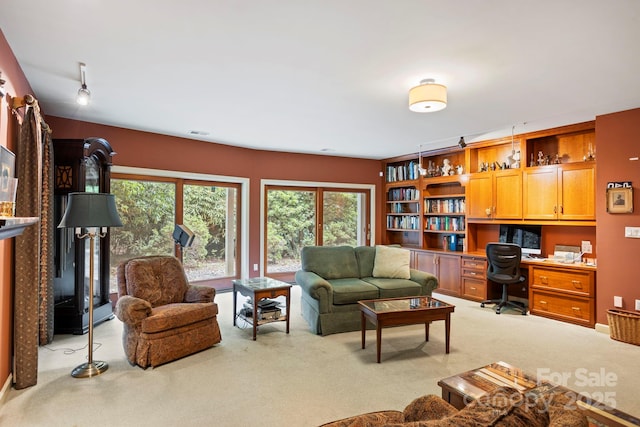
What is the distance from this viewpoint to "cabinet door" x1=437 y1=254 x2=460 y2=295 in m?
5.76

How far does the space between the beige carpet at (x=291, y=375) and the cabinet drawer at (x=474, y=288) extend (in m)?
1.16

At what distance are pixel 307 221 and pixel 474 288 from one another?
3.18 m

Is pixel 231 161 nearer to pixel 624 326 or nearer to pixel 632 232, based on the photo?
pixel 632 232

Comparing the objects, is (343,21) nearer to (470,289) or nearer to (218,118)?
(218,118)

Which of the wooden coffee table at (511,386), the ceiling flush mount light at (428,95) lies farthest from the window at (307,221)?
the wooden coffee table at (511,386)

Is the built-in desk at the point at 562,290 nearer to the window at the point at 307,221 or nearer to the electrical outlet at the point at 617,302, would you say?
the electrical outlet at the point at 617,302

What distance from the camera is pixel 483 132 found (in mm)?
5090

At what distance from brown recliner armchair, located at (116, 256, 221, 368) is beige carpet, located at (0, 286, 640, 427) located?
12cm

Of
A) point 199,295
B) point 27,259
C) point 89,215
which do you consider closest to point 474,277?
point 199,295

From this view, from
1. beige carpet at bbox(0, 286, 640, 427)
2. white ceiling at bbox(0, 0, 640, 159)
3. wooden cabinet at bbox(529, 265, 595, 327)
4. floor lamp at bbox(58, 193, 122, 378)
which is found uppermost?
white ceiling at bbox(0, 0, 640, 159)

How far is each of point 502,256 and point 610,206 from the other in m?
1.32

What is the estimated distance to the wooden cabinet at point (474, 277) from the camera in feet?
17.6

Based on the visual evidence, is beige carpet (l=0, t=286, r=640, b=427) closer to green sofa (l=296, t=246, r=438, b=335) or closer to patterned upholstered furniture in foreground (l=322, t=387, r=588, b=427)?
green sofa (l=296, t=246, r=438, b=335)

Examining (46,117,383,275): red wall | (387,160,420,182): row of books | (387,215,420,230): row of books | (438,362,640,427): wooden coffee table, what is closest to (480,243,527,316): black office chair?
(387,215,420,230): row of books
